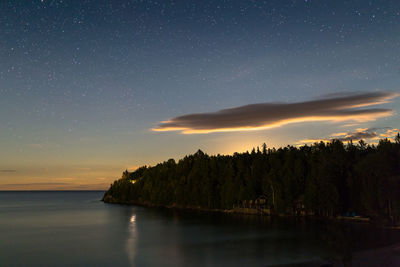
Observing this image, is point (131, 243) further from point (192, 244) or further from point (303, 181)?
point (303, 181)

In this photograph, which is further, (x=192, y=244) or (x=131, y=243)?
(x=131, y=243)

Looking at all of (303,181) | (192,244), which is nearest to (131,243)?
(192,244)

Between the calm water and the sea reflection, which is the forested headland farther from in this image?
the sea reflection

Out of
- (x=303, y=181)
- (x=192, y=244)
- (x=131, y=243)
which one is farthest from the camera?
(x=303, y=181)

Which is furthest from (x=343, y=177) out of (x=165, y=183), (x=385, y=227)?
(x=165, y=183)

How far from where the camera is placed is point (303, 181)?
10594 centimetres

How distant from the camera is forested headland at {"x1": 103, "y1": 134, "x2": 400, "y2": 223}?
74188 millimetres

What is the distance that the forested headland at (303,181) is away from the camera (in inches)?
2921

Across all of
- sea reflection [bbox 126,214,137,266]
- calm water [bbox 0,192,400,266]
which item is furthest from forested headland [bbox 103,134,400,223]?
sea reflection [bbox 126,214,137,266]

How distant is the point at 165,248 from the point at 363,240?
3496 centimetres

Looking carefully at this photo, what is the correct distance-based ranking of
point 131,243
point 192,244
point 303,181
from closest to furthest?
point 192,244 < point 131,243 < point 303,181

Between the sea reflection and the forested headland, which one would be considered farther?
the forested headland

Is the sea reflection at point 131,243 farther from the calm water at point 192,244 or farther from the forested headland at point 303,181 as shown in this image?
the forested headland at point 303,181

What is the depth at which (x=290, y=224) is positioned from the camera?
8550 centimetres
